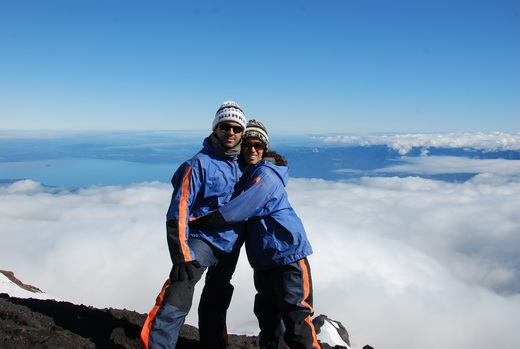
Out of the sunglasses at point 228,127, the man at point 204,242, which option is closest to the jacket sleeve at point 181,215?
the man at point 204,242

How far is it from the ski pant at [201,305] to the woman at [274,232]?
41cm

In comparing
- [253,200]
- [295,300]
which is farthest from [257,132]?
[295,300]

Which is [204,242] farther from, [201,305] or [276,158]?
[276,158]

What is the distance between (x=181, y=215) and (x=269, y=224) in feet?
3.66

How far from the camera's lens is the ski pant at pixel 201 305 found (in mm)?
4086

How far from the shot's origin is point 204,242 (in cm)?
449

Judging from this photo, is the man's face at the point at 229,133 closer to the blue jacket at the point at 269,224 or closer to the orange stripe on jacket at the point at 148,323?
the blue jacket at the point at 269,224

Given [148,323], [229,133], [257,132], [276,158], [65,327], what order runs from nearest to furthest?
[148,323] < [229,133] < [257,132] < [276,158] < [65,327]

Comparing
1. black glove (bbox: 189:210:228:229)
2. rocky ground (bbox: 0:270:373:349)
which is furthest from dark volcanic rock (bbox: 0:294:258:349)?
black glove (bbox: 189:210:228:229)

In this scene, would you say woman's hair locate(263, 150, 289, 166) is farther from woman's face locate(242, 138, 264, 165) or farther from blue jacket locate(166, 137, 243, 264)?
blue jacket locate(166, 137, 243, 264)

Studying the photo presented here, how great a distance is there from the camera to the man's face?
459cm

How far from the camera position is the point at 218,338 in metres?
5.16

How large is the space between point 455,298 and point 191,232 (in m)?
187

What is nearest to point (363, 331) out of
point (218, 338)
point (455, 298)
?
point (455, 298)
